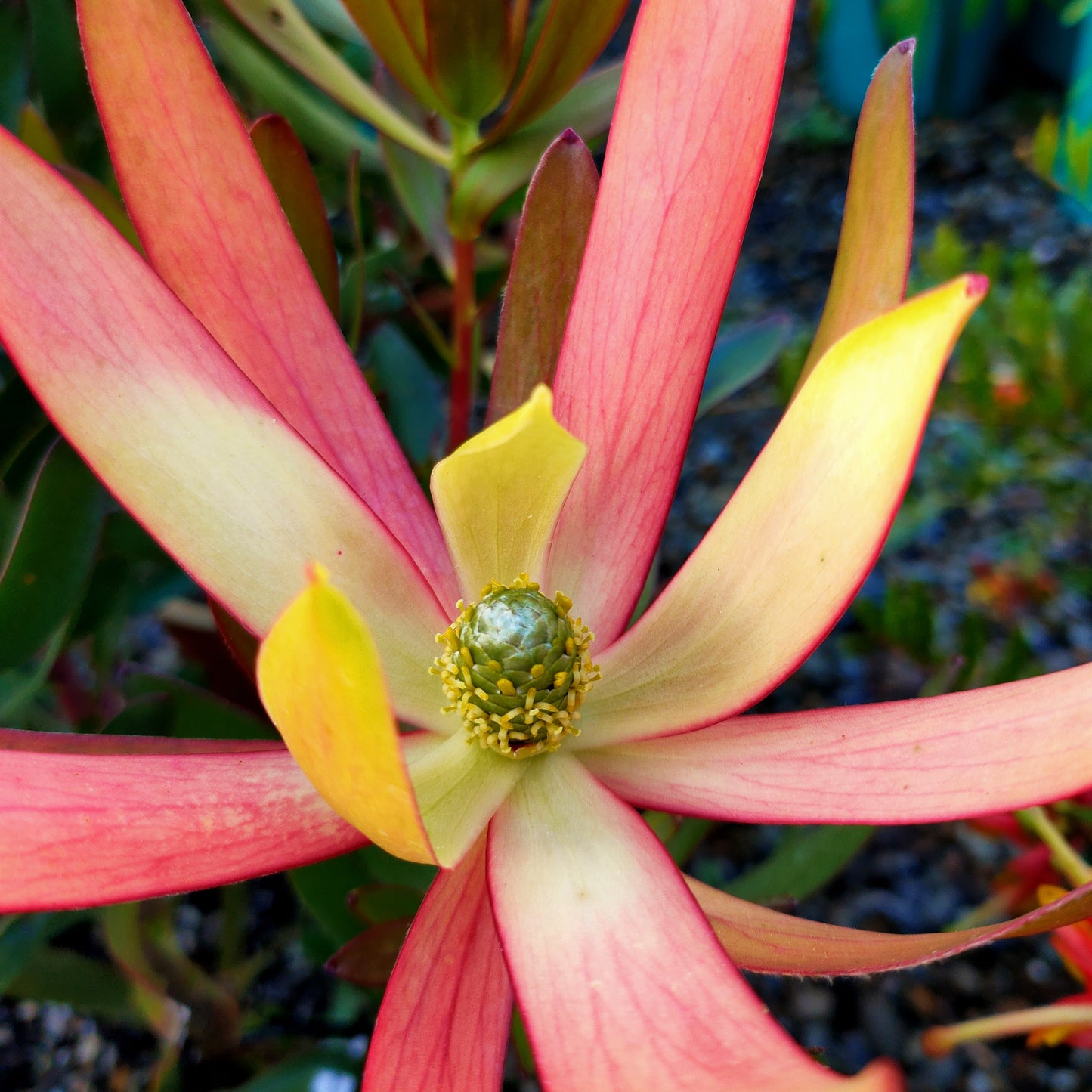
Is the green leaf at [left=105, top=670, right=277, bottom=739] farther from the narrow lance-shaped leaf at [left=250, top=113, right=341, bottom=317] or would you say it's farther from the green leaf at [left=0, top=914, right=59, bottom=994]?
the narrow lance-shaped leaf at [left=250, top=113, right=341, bottom=317]

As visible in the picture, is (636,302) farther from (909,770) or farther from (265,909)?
(265,909)

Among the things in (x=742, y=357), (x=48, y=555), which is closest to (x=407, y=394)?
(x=742, y=357)

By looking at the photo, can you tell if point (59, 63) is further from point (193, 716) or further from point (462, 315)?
point (193, 716)

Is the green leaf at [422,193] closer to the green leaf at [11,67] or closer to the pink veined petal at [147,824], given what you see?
the green leaf at [11,67]

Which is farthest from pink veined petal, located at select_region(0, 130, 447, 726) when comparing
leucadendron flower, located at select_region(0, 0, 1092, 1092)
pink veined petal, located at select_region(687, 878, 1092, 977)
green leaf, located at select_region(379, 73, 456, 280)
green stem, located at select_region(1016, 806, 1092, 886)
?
green stem, located at select_region(1016, 806, 1092, 886)

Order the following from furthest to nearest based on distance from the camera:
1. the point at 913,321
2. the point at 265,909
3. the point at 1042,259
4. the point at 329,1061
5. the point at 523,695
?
Answer: the point at 1042,259 < the point at 265,909 < the point at 329,1061 < the point at 523,695 < the point at 913,321

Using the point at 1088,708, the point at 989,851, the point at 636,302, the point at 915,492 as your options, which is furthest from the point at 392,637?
the point at 915,492

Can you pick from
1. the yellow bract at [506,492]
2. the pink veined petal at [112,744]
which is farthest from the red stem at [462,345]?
the pink veined petal at [112,744]
